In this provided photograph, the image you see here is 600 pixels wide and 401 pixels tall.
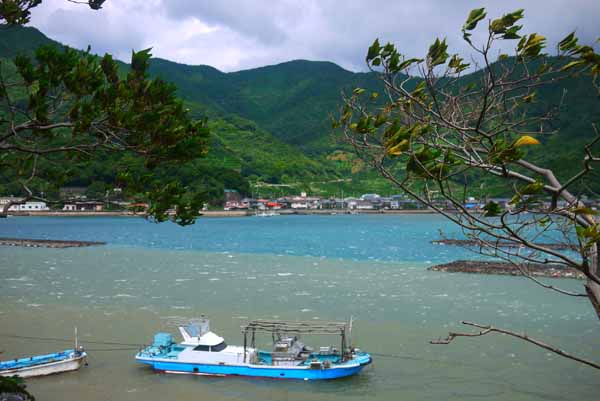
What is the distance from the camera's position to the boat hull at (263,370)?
17.6 m

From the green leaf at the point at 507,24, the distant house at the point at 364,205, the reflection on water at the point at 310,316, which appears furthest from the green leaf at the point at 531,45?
the distant house at the point at 364,205

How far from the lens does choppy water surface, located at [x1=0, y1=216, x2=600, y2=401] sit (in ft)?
56.2

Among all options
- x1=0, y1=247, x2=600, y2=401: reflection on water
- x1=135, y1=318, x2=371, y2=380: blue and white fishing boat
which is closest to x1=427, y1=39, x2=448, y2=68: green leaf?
x1=0, y1=247, x2=600, y2=401: reflection on water

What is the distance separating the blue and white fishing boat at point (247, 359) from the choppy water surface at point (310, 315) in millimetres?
324

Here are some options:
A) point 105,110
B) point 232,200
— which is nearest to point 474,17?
point 105,110

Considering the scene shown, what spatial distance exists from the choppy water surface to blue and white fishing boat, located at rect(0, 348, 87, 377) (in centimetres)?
32

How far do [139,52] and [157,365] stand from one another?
1296 cm

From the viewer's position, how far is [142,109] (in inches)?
342

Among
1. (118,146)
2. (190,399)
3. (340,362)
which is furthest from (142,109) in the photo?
(340,362)

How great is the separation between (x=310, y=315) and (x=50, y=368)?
11933 mm

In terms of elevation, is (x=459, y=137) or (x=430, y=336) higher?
(x=459, y=137)

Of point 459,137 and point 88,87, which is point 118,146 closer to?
point 88,87

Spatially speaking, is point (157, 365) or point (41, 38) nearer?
point (157, 365)

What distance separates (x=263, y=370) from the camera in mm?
17812
